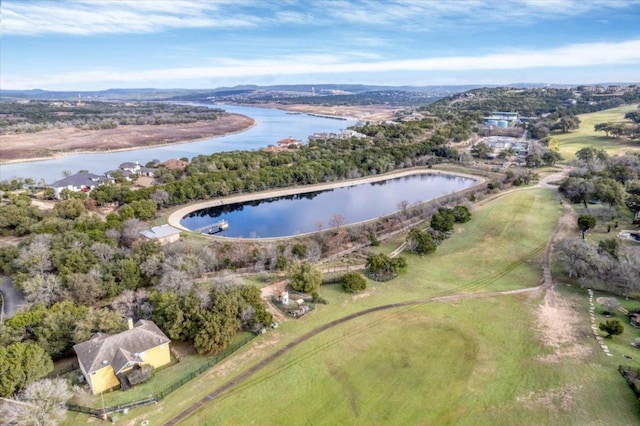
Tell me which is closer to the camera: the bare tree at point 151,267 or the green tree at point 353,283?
the green tree at point 353,283

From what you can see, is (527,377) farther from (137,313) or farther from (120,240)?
(120,240)

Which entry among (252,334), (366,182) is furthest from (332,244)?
(366,182)

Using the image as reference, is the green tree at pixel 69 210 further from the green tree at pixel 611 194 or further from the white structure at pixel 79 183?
the green tree at pixel 611 194

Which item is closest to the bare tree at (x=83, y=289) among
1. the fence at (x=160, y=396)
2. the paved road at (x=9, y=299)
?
the paved road at (x=9, y=299)

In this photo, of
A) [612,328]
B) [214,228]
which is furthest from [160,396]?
[214,228]

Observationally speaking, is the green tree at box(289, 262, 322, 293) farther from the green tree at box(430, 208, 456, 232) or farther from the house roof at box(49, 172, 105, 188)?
the house roof at box(49, 172, 105, 188)

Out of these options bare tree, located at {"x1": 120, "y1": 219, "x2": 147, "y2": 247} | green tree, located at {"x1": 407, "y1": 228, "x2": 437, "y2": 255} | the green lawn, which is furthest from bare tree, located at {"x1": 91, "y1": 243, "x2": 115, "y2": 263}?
green tree, located at {"x1": 407, "y1": 228, "x2": 437, "y2": 255}
